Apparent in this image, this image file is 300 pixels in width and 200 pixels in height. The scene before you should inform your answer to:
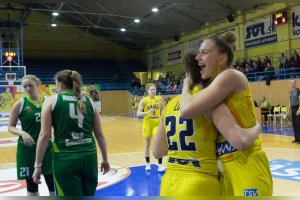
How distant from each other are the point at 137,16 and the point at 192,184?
22009mm

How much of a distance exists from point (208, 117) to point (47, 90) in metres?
18.7

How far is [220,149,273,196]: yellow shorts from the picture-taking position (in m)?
1.97

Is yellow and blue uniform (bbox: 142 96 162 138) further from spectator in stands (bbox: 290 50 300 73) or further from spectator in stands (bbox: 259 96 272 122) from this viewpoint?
spectator in stands (bbox: 290 50 300 73)

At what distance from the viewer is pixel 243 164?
200 centimetres

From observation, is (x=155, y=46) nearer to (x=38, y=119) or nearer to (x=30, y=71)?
(x=30, y=71)

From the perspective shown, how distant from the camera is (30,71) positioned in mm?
28984

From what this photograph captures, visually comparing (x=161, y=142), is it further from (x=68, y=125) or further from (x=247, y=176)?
(x=68, y=125)

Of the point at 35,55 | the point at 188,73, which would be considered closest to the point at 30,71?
the point at 35,55

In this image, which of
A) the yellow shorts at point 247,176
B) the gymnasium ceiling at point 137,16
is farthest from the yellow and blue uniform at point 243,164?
the gymnasium ceiling at point 137,16

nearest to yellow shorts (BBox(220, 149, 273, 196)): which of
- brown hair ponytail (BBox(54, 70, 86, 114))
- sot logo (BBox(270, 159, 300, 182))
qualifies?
brown hair ponytail (BBox(54, 70, 86, 114))

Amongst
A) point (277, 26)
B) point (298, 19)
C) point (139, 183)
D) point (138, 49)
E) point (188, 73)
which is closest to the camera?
point (188, 73)

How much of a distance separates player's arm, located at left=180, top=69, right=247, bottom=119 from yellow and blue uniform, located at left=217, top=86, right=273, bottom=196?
0.10m

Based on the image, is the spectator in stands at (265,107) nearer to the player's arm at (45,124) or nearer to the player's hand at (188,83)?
the player's arm at (45,124)

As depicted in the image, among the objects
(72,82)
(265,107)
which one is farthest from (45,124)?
(265,107)
